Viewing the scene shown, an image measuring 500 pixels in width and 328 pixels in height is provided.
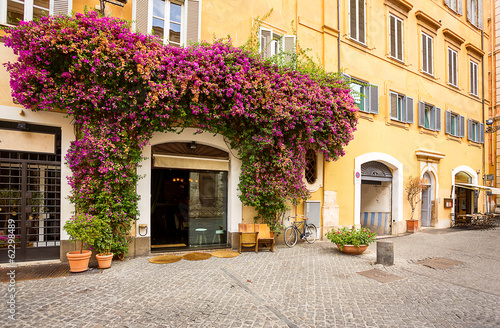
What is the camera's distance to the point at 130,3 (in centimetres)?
785

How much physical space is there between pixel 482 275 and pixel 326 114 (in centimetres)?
534

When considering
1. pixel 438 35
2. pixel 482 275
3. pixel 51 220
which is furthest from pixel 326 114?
pixel 438 35

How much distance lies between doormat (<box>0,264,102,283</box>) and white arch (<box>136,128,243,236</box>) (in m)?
1.79

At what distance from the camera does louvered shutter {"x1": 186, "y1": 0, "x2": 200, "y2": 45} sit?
8.41 metres

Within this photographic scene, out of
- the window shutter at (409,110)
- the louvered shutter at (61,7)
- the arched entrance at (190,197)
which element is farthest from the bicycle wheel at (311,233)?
the louvered shutter at (61,7)

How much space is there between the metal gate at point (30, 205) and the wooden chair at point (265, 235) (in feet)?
16.1

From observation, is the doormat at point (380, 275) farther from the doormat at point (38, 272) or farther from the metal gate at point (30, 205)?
the metal gate at point (30, 205)

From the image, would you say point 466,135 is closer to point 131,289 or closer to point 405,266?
point 405,266

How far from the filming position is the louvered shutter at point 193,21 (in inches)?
331

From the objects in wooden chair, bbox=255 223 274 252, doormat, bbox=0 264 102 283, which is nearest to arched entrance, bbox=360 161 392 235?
wooden chair, bbox=255 223 274 252

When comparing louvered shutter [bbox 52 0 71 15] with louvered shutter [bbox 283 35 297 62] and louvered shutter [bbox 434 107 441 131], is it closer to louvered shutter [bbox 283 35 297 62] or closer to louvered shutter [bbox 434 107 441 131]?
louvered shutter [bbox 283 35 297 62]

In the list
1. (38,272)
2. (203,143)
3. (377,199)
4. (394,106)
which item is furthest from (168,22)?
(377,199)

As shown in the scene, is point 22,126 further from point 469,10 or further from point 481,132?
point 469,10

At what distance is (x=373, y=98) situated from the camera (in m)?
12.2
